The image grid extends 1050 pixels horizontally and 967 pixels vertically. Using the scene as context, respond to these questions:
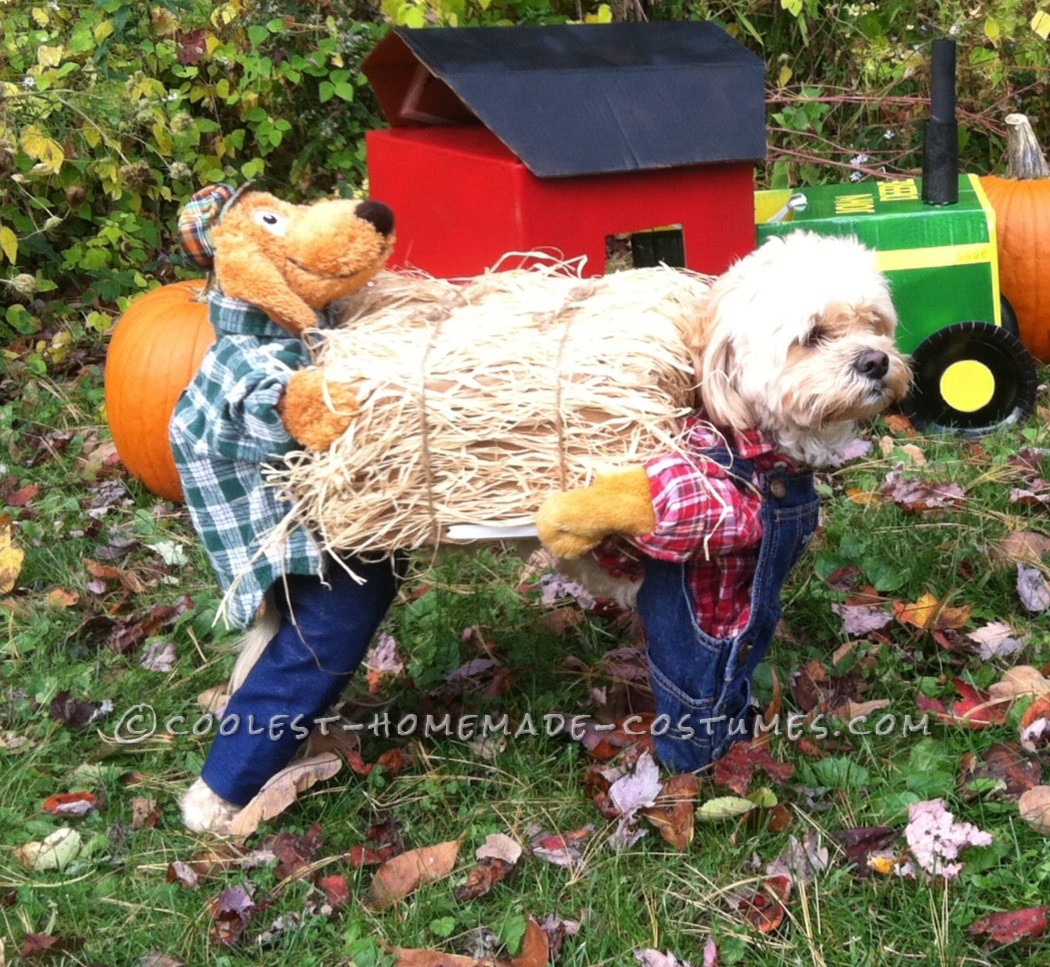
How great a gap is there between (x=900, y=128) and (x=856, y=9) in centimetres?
55

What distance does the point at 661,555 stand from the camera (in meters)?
2.26

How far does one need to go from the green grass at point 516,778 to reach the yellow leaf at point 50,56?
2.14m

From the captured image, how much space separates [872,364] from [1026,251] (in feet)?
8.81

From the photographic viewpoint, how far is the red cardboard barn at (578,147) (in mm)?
3033

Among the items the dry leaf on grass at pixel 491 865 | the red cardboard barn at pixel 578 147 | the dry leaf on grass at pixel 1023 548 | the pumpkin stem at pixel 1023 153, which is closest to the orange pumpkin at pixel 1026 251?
the pumpkin stem at pixel 1023 153

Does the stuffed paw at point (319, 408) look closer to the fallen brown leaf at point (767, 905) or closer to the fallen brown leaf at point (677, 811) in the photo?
the fallen brown leaf at point (677, 811)

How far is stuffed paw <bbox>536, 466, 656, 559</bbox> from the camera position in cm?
218

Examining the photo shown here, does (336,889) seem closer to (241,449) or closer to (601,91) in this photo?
(241,449)

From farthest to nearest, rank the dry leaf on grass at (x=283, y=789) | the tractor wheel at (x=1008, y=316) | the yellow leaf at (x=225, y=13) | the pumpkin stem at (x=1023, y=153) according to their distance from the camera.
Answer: the yellow leaf at (x=225, y=13) < the pumpkin stem at (x=1023, y=153) < the tractor wheel at (x=1008, y=316) < the dry leaf on grass at (x=283, y=789)

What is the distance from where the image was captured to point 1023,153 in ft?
15.6

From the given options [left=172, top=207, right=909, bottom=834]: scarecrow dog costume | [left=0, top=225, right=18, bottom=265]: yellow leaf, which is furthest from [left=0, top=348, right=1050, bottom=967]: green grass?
[left=0, top=225, right=18, bottom=265]: yellow leaf

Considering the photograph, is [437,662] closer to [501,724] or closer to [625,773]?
[501,724]

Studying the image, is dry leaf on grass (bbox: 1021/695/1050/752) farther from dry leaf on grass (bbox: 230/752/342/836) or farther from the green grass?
dry leaf on grass (bbox: 230/752/342/836)

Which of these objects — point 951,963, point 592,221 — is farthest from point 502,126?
point 951,963
